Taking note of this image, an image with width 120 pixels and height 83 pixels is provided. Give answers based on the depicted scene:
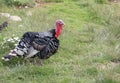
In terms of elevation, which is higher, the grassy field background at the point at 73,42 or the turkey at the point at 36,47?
the turkey at the point at 36,47

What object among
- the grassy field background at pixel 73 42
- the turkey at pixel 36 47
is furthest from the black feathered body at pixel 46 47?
the grassy field background at pixel 73 42

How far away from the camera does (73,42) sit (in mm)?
9867

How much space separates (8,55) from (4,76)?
2.15 feet

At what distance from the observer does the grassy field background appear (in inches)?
297

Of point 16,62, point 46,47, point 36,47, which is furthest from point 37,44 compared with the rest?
point 16,62

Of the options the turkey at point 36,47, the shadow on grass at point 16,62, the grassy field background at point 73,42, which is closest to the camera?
the grassy field background at point 73,42

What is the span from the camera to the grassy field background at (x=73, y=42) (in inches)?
297

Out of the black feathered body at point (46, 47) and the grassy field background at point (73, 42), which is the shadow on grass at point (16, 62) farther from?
the black feathered body at point (46, 47)

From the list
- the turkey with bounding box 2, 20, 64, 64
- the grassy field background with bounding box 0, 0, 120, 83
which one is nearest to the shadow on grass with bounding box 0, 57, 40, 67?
the grassy field background with bounding box 0, 0, 120, 83

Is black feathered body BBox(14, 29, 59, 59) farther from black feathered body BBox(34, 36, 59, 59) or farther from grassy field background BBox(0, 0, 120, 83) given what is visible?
grassy field background BBox(0, 0, 120, 83)

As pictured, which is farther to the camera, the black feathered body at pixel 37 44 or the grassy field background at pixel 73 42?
the black feathered body at pixel 37 44

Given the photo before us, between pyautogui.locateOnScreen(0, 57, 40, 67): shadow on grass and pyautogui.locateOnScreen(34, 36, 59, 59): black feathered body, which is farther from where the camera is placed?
pyautogui.locateOnScreen(0, 57, 40, 67): shadow on grass

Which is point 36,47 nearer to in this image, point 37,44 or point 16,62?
point 37,44

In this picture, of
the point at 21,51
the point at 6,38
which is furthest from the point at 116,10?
the point at 21,51
